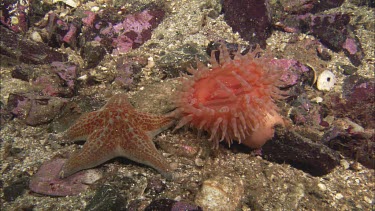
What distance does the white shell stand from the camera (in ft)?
15.0

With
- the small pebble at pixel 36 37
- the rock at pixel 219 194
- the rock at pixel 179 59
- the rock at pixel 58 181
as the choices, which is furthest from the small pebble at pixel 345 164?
the small pebble at pixel 36 37

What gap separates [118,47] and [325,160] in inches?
149

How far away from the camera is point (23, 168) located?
3.26 meters

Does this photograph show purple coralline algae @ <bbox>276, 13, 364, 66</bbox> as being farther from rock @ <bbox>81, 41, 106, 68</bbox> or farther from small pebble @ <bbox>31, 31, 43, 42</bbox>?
small pebble @ <bbox>31, 31, 43, 42</bbox>

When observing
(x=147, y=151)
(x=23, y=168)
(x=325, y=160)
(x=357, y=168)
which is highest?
(x=147, y=151)

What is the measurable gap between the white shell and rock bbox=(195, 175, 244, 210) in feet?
8.44

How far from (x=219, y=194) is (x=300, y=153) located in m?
1.23

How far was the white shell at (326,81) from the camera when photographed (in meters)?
4.58

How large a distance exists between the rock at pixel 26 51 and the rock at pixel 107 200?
9.04 feet

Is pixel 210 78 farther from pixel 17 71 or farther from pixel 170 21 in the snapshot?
pixel 17 71

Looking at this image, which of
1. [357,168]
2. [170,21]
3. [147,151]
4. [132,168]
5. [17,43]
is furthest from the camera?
[170,21]

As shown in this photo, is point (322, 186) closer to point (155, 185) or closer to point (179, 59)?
point (155, 185)

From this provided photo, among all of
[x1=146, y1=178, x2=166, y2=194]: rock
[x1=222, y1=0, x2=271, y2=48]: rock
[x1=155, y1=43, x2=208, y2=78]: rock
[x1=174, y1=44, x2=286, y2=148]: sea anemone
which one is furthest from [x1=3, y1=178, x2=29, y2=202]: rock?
[x1=222, y1=0, x2=271, y2=48]: rock

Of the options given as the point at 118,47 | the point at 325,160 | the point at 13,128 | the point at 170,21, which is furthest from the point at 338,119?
the point at 13,128
